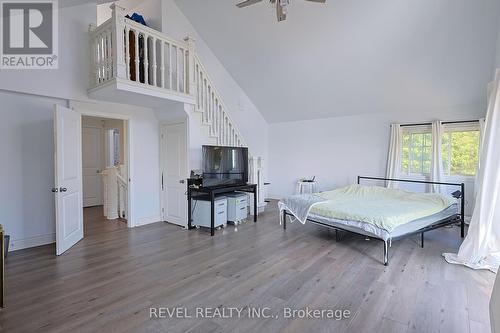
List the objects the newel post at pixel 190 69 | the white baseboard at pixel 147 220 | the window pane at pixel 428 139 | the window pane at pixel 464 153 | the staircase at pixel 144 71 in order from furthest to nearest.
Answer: the window pane at pixel 428 139
the window pane at pixel 464 153
the white baseboard at pixel 147 220
the newel post at pixel 190 69
the staircase at pixel 144 71

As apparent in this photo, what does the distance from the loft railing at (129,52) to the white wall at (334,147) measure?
151 inches

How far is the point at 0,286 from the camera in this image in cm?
229

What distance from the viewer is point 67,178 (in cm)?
380

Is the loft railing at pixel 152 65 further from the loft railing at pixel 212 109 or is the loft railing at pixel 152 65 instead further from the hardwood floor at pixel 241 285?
the hardwood floor at pixel 241 285

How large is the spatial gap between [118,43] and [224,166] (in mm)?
2603

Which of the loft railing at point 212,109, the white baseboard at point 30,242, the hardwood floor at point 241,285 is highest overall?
the loft railing at point 212,109

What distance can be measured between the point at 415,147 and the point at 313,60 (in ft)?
9.68

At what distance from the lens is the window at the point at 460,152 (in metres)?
5.17

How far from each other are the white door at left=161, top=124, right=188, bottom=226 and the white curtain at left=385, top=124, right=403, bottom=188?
4418 mm

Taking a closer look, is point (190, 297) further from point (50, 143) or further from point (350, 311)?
point (50, 143)

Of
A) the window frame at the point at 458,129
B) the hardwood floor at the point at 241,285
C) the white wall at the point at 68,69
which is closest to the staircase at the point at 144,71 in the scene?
the white wall at the point at 68,69

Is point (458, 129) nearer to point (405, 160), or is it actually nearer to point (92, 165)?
point (405, 160)

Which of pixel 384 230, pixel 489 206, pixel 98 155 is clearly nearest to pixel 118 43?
pixel 384 230

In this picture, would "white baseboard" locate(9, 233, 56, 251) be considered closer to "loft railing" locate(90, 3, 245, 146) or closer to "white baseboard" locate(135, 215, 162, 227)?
"white baseboard" locate(135, 215, 162, 227)
